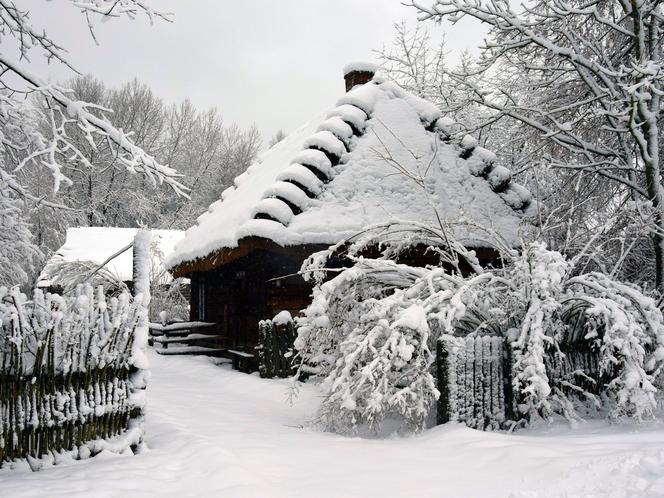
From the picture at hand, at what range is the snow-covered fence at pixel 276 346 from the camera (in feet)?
37.3

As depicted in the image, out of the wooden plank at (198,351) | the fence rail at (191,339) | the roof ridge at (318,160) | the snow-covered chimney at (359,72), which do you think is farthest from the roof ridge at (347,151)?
the wooden plank at (198,351)

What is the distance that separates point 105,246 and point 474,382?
1055 inches

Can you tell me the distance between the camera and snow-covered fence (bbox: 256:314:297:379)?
11.4 meters

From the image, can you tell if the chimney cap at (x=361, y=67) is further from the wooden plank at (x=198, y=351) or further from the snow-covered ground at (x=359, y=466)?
the snow-covered ground at (x=359, y=466)

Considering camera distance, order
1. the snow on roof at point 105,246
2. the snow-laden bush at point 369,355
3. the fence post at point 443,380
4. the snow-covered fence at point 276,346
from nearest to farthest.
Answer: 1. the snow-laden bush at point 369,355
2. the fence post at point 443,380
3. the snow-covered fence at point 276,346
4. the snow on roof at point 105,246

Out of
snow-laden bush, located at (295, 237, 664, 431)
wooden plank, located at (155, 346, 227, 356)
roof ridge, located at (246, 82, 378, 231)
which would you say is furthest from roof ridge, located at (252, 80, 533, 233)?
wooden plank, located at (155, 346, 227, 356)

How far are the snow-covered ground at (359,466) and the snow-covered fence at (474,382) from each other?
35 centimetres

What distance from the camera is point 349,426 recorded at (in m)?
6.73

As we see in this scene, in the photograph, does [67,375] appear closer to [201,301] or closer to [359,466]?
[359,466]

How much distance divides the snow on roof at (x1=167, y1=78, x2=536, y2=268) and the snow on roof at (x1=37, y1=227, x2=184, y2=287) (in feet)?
49.7

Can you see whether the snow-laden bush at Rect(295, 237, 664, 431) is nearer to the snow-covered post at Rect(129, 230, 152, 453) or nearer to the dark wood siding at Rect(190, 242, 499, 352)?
the snow-covered post at Rect(129, 230, 152, 453)

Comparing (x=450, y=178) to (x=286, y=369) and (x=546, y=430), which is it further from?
(x=546, y=430)

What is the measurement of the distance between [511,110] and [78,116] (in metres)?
6.87

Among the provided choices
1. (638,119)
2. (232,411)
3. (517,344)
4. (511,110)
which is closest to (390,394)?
(517,344)
